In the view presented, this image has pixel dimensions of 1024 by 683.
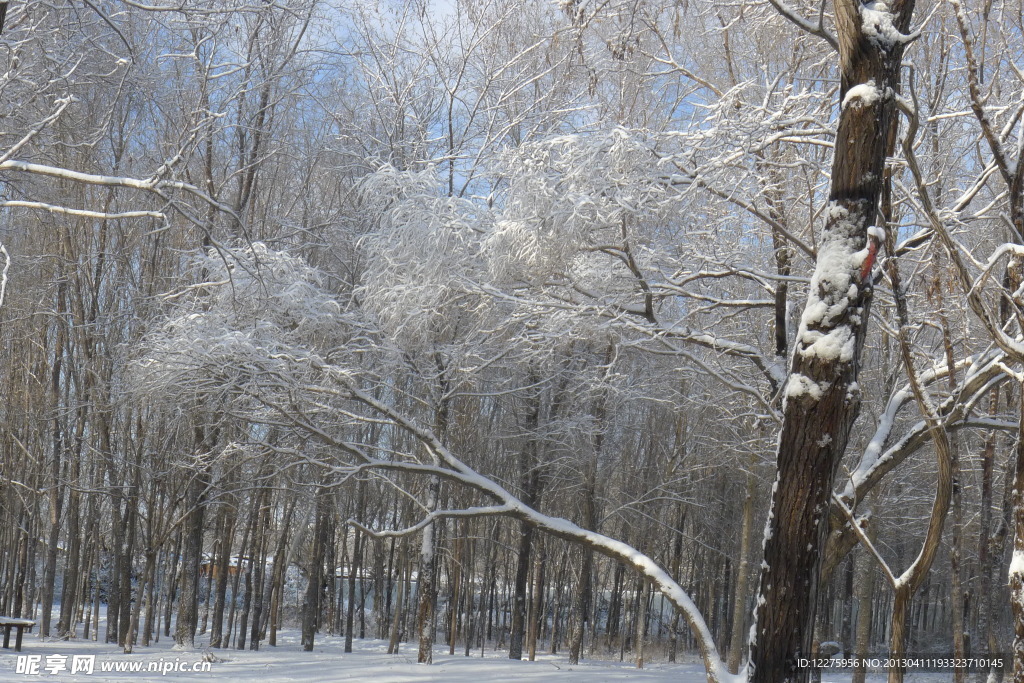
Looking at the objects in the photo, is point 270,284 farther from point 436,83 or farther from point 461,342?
point 436,83

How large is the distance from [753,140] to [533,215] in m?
1.89

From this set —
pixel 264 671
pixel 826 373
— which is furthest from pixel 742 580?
pixel 826 373

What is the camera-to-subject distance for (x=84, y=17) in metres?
7.66

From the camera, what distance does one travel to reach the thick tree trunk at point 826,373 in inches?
162

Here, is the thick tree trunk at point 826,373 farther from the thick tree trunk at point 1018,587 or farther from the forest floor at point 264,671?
the forest floor at point 264,671

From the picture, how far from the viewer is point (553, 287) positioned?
27.3ft

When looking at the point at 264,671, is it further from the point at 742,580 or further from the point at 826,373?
the point at 826,373

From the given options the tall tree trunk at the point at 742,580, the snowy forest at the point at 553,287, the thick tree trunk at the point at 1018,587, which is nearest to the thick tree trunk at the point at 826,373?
the snowy forest at the point at 553,287

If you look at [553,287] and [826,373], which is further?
[553,287]

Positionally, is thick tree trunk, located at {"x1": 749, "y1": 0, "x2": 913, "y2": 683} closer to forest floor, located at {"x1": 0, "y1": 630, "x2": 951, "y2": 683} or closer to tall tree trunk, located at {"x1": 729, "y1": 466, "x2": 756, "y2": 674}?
forest floor, located at {"x1": 0, "y1": 630, "x2": 951, "y2": 683}

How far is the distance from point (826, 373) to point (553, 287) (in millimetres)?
4400

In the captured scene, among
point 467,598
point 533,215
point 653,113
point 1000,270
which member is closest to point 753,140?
point 533,215

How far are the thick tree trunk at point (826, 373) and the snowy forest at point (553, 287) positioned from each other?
0.02 metres

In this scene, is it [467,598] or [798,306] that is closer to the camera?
[798,306]
